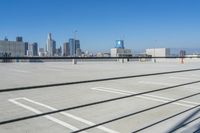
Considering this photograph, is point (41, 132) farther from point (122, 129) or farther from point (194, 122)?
point (194, 122)

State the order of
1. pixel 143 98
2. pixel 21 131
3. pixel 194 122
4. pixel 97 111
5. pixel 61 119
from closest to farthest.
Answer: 1. pixel 194 122
2. pixel 21 131
3. pixel 61 119
4. pixel 97 111
5. pixel 143 98

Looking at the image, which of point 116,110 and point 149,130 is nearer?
point 149,130

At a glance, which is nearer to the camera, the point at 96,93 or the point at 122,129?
the point at 122,129

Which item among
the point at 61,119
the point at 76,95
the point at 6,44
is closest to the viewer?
the point at 6,44

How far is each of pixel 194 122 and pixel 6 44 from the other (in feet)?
8.89

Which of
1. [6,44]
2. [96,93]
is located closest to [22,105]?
[96,93]

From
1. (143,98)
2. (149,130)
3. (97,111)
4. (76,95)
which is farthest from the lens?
(76,95)

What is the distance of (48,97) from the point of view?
295 inches

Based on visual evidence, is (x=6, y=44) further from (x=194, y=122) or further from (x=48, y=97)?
(x=48, y=97)

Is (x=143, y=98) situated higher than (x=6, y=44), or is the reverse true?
(x=6, y=44)

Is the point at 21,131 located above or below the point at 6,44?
below

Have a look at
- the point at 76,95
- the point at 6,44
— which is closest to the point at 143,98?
the point at 76,95

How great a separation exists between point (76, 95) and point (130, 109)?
2.49 m

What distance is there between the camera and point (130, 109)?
5895 millimetres
